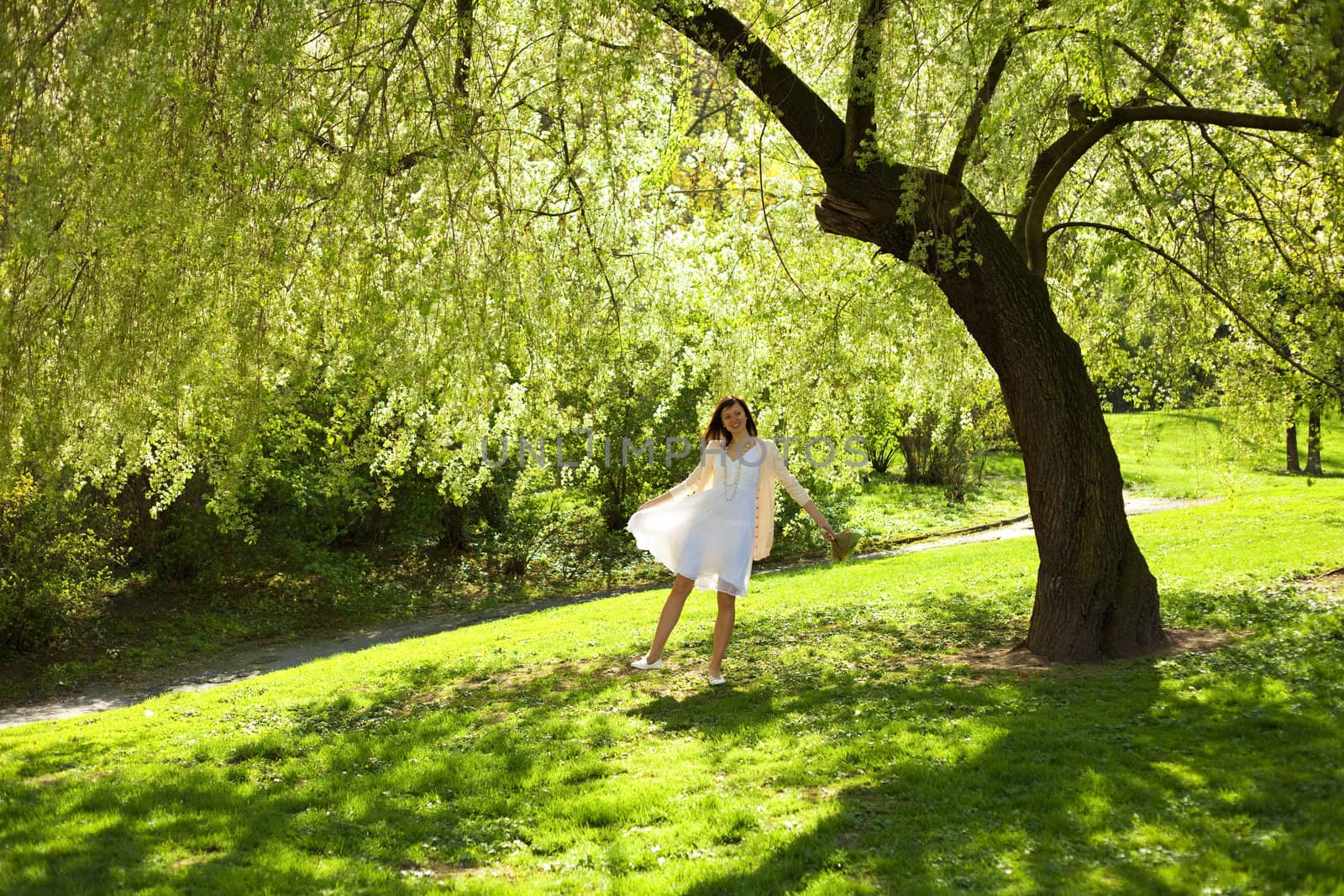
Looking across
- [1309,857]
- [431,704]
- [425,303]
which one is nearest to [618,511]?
[431,704]

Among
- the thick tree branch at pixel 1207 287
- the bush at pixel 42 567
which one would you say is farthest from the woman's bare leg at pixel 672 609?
the bush at pixel 42 567

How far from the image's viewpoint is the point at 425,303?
7.86m

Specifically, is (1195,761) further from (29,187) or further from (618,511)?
(618,511)

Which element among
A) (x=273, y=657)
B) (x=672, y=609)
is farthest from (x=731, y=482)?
(x=273, y=657)

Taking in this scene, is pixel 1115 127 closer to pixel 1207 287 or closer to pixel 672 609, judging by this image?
pixel 1207 287

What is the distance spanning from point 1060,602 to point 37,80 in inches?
338

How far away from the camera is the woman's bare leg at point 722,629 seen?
8.47m

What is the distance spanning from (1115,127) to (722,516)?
16.9 feet

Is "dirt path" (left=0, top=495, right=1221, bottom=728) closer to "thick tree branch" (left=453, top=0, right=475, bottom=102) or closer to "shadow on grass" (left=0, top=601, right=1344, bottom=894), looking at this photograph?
"shadow on grass" (left=0, top=601, right=1344, bottom=894)

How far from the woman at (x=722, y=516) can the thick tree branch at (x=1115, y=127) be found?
11.0 ft

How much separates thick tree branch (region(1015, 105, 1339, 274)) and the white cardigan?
11.0 feet

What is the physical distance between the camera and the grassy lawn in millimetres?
4824

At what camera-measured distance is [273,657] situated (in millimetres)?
16625

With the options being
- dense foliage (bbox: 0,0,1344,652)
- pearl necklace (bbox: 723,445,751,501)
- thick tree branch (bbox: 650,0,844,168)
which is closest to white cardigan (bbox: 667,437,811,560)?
pearl necklace (bbox: 723,445,751,501)
